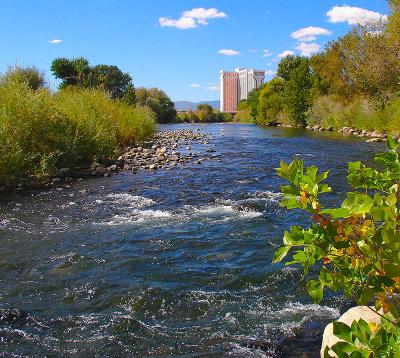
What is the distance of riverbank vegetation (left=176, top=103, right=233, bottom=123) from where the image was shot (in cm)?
10634

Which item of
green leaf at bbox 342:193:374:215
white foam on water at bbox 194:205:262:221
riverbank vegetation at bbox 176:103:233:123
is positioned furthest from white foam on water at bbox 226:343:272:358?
riverbank vegetation at bbox 176:103:233:123

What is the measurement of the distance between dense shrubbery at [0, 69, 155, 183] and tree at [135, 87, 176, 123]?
72.7 meters

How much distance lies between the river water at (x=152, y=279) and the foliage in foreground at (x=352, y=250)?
2.99 m

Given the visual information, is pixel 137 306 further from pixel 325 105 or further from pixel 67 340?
pixel 325 105

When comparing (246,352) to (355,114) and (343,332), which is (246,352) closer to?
(343,332)

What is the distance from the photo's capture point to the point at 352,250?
1.96 m

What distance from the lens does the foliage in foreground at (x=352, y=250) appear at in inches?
68.2

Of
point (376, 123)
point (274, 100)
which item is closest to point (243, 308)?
point (376, 123)

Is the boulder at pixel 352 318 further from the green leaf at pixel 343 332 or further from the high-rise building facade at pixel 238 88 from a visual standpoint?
the high-rise building facade at pixel 238 88

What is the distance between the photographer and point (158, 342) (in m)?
4.97

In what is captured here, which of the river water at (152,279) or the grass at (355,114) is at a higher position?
the grass at (355,114)

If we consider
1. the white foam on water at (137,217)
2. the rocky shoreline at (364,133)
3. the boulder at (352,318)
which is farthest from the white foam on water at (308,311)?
the rocky shoreline at (364,133)

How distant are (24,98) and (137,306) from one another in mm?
11632

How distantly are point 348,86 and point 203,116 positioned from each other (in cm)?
6607
